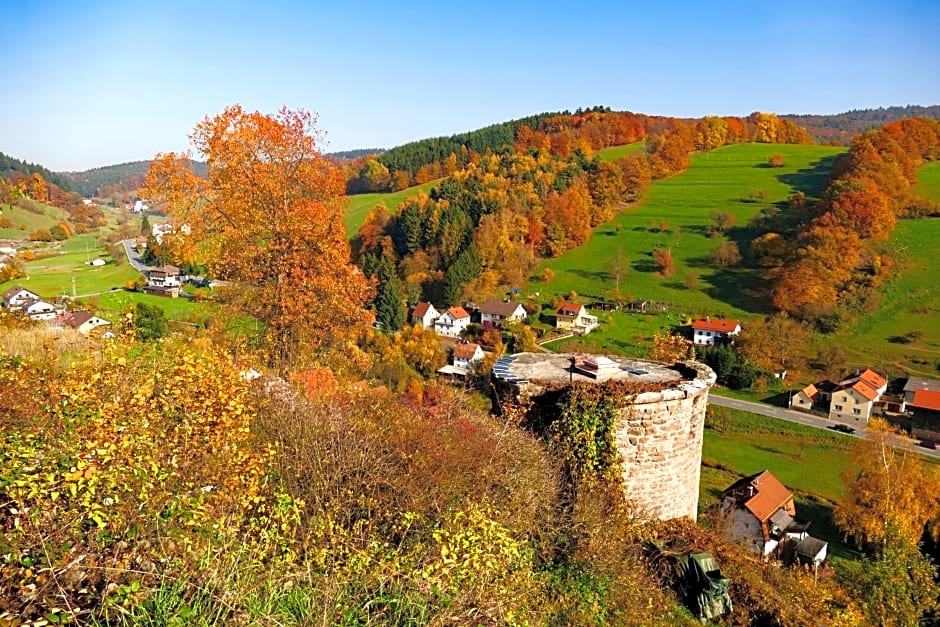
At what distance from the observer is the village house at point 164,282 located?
48.9 metres

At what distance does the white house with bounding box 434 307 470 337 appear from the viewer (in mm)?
58438

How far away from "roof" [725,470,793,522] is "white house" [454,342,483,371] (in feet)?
79.7

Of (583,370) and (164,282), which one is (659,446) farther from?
(164,282)

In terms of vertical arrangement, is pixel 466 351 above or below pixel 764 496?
above

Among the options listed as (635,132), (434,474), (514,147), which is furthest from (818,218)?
(434,474)

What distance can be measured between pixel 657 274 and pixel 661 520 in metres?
57.8

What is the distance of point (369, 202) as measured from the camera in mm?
91438

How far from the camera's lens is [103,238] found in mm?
71938

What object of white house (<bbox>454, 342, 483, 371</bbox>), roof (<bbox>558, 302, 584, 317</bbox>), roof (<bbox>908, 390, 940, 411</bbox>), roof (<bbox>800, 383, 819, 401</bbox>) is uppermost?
roof (<bbox>558, 302, 584, 317</bbox>)

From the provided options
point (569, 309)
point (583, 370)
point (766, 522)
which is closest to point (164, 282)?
point (569, 309)

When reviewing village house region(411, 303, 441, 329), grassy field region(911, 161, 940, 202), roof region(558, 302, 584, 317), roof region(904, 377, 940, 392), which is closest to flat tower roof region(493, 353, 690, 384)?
roof region(904, 377, 940, 392)

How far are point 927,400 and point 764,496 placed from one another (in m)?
20.8

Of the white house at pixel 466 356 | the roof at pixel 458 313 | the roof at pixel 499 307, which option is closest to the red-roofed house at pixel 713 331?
the roof at pixel 499 307

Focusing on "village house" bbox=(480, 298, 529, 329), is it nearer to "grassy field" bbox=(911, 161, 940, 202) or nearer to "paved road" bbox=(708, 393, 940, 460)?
"paved road" bbox=(708, 393, 940, 460)
